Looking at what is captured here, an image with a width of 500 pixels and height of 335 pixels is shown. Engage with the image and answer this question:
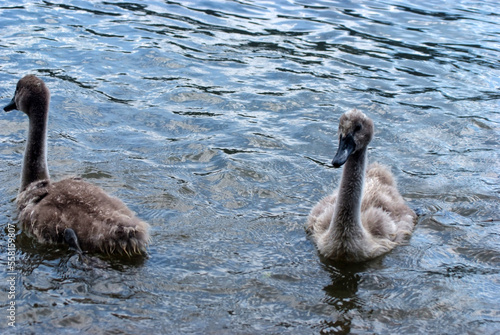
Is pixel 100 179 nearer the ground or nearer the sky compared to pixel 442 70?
nearer the ground

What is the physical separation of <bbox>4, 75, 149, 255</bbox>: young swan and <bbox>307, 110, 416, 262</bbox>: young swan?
6.58 feet

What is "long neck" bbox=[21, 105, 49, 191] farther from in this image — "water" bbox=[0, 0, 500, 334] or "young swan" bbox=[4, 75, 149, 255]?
"water" bbox=[0, 0, 500, 334]

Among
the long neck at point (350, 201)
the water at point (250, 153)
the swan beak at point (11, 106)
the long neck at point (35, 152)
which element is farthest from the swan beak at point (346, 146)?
the swan beak at point (11, 106)

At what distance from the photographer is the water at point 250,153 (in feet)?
17.7

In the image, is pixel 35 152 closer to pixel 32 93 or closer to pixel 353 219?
pixel 32 93

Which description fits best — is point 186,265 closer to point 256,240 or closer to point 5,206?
point 256,240

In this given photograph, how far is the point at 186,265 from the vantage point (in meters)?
5.91

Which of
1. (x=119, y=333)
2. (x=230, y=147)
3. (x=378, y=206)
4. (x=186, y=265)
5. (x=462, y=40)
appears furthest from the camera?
(x=462, y=40)

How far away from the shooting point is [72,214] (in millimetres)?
5926

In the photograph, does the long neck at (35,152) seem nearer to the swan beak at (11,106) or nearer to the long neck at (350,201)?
the swan beak at (11,106)

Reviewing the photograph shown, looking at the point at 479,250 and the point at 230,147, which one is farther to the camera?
the point at 230,147

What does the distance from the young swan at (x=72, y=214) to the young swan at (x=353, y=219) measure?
2.01 m

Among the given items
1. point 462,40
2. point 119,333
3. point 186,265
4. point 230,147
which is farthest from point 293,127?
point 462,40

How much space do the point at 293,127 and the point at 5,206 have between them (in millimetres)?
4617
